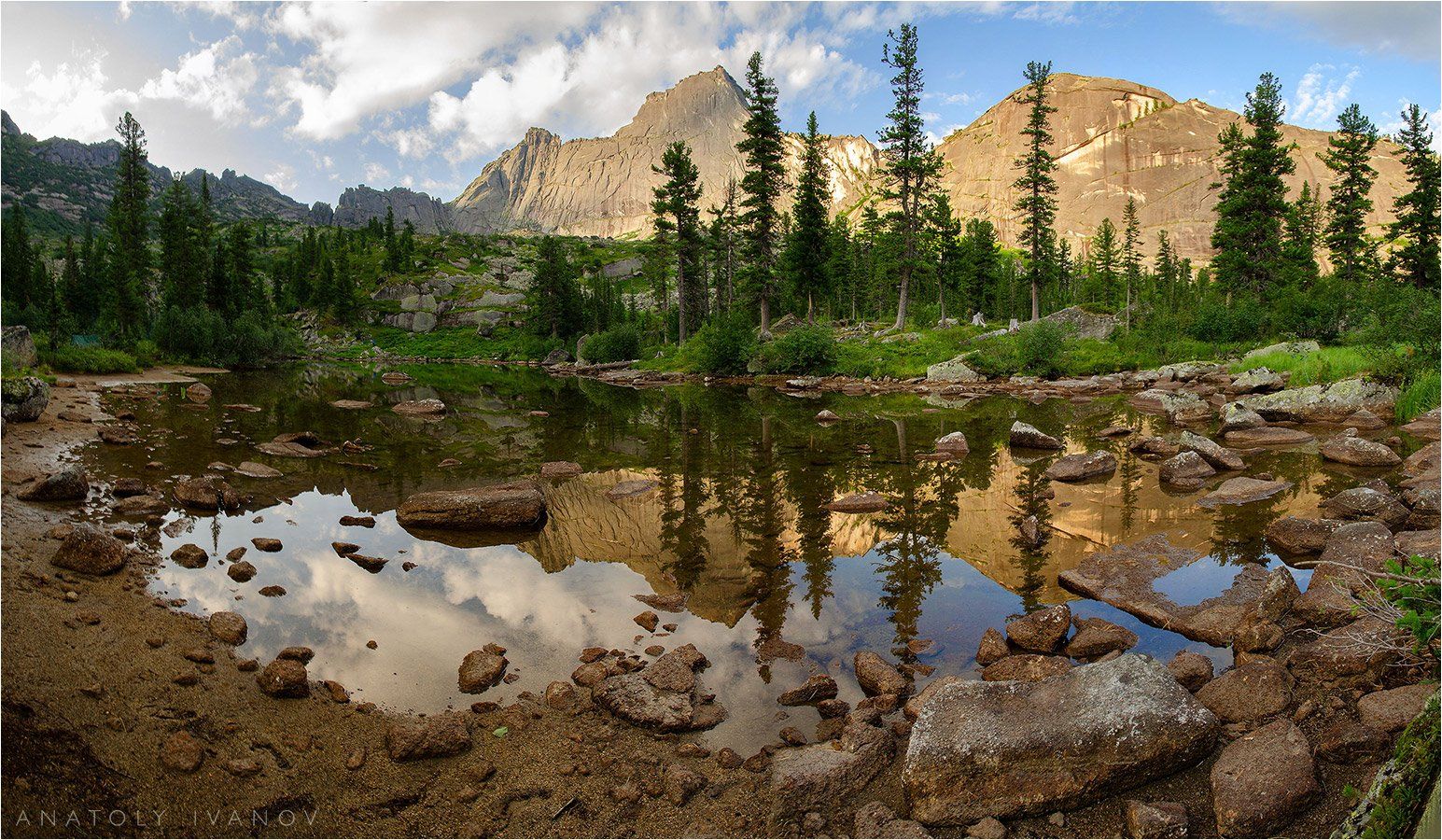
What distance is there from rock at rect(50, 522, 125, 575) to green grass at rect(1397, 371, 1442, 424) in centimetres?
3301

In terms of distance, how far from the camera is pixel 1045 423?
83.5 ft

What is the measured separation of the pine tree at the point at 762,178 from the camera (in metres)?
54.0

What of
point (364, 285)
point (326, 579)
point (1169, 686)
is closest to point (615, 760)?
point (1169, 686)

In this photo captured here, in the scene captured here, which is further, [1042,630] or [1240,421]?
[1240,421]

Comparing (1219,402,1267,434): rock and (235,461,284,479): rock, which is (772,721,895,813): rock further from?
(1219,402,1267,434): rock

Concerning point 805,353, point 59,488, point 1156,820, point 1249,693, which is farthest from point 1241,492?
point 805,353

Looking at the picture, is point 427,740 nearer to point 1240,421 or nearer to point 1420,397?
point 1240,421

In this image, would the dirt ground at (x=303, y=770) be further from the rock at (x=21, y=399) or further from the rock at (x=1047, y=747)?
the rock at (x=21, y=399)

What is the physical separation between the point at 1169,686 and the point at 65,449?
771 inches

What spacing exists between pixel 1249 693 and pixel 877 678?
318cm

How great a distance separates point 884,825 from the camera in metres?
4.55

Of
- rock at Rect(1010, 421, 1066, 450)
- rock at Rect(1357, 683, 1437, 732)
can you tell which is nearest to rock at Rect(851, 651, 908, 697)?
rock at Rect(1357, 683, 1437, 732)

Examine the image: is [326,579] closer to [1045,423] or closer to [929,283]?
[1045,423]

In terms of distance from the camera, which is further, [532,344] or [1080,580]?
[532,344]
